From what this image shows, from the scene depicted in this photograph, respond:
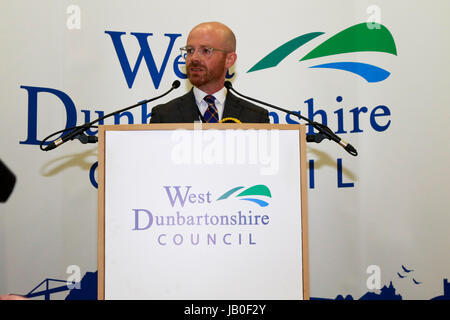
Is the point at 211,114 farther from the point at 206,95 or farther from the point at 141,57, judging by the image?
the point at 141,57

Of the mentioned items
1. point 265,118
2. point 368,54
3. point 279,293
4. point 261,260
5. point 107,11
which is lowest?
point 279,293

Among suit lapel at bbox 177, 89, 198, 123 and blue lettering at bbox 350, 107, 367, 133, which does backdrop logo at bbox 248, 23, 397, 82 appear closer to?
blue lettering at bbox 350, 107, 367, 133

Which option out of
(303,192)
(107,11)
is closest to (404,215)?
(303,192)

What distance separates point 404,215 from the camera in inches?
113

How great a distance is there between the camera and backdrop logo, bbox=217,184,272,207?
4.57ft

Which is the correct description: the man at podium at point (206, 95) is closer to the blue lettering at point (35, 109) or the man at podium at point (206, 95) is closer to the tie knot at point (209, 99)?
the tie knot at point (209, 99)

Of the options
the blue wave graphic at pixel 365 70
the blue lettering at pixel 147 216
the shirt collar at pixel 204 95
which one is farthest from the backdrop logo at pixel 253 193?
the blue wave graphic at pixel 365 70

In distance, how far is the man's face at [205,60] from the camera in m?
2.43

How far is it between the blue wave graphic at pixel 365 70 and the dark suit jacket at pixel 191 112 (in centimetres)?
79

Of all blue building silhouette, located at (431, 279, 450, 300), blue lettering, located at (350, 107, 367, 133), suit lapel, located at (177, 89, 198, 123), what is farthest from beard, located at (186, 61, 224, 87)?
blue building silhouette, located at (431, 279, 450, 300)

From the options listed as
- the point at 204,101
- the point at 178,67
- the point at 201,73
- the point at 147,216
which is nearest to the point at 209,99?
the point at 204,101
